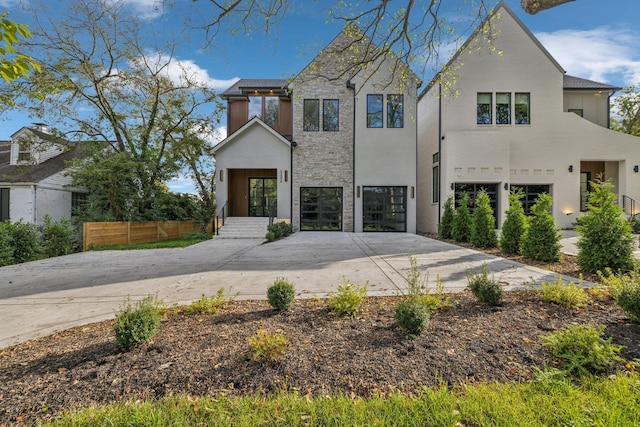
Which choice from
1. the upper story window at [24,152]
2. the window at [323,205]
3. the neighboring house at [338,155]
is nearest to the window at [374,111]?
the neighboring house at [338,155]

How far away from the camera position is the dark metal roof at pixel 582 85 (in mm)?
15836

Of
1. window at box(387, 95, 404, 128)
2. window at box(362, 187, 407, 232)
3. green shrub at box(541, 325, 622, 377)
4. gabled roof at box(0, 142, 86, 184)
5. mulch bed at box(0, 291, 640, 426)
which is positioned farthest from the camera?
window at box(362, 187, 407, 232)

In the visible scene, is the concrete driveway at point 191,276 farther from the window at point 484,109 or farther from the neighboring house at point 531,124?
the window at point 484,109

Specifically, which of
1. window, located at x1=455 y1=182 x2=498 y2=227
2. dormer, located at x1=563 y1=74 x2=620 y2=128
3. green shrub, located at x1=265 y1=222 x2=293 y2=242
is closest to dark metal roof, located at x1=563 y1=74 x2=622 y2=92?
dormer, located at x1=563 y1=74 x2=620 y2=128

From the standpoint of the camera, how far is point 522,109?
48.0ft

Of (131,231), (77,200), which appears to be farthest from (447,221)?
(77,200)

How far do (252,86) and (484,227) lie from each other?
1492 cm

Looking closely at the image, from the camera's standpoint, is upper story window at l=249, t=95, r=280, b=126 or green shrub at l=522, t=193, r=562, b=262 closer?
green shrub at l=522, t=193, r=562, b=262

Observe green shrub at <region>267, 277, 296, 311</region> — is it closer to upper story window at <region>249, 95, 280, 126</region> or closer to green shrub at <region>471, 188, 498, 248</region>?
green shrub at <region>471, 188, 498, 248</region>

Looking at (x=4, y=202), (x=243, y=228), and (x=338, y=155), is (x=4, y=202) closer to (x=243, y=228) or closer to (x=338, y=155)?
(x=243, y=228)

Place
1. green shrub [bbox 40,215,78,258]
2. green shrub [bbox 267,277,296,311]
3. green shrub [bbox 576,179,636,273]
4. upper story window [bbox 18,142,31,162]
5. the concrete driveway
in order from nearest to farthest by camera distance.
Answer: green shrub [bbox 267,277,296,311], the concrete driveway, green shrub [bbox 576,179,636,273], green shrub [bbox 40,215,78,258], upper story window [bbox 18,142,31,162]

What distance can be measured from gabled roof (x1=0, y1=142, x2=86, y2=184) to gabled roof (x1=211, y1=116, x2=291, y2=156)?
22.4 ft

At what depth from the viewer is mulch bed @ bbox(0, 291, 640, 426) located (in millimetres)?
2164

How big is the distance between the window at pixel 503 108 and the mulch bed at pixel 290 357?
1375cm
